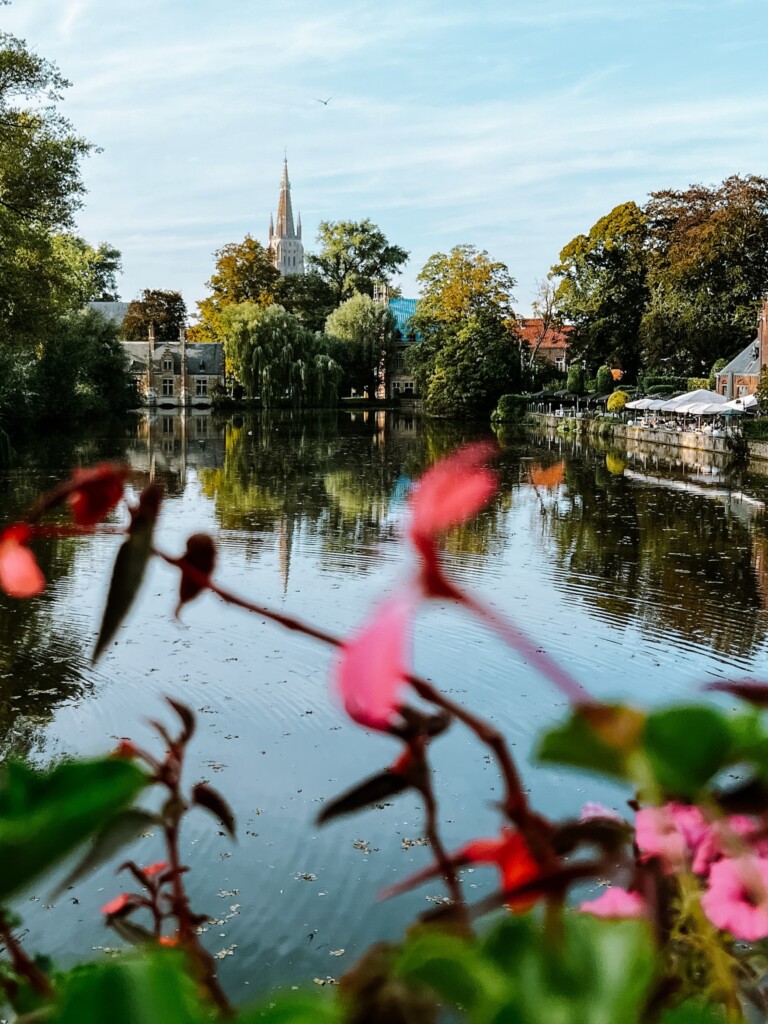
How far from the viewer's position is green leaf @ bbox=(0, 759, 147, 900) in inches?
14.5

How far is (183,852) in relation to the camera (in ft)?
17.4

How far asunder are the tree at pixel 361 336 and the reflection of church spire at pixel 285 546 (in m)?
38.3

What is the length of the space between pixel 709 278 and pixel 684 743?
3979 cm

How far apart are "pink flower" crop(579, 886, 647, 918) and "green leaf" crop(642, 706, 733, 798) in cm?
24

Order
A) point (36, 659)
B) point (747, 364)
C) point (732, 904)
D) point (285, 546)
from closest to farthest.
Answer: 1. point (732, 904)
2. point (36, 659)
3. point (285, 546)
4. point (747, 364)

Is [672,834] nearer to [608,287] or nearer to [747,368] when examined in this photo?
[747,368]

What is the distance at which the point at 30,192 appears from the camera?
20000 mm

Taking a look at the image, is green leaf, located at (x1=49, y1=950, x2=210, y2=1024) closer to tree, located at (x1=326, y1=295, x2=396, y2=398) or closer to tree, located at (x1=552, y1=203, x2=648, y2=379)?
tree, located at (x1=552, y1=203, x2=648, y2=379)

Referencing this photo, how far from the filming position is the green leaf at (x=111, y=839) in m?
0.47

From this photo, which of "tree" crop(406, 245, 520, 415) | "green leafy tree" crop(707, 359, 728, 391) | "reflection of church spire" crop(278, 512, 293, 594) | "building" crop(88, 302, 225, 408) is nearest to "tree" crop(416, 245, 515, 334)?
"tree" crop(406, 245, 520, 415)

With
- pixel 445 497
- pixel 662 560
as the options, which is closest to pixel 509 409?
pixel 662 560

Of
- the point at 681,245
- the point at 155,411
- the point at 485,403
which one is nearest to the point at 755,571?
the point at 681,245

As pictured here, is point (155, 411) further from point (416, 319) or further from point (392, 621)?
point (392, 621)

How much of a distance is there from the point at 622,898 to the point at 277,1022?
36 centimetres
